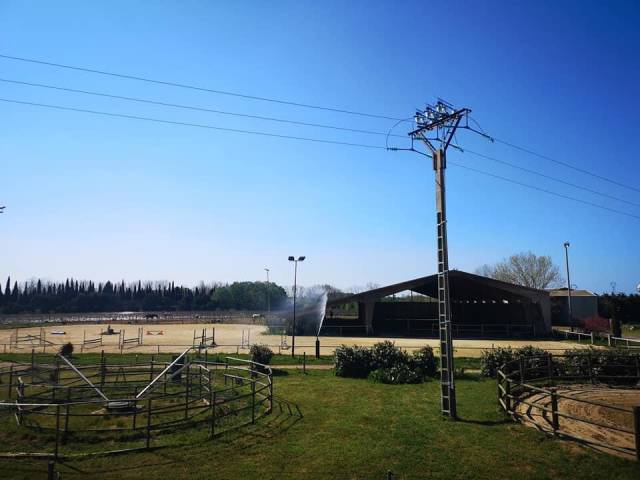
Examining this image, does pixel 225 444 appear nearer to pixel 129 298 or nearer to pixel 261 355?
pixel 261 355

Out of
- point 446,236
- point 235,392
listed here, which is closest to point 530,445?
point 446,236

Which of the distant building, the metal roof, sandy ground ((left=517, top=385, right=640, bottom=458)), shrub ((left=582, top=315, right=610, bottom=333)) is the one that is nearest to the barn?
the metal roof

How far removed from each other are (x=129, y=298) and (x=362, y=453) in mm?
142547

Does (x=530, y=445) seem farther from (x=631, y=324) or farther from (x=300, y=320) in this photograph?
(x=631, y=324)

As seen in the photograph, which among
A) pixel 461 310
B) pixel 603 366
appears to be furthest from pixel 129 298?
pixel 603 366

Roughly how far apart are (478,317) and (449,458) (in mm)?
53086

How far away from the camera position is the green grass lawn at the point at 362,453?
32.6 ft

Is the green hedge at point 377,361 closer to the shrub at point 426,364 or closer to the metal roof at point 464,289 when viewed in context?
the shrub at point 426,364

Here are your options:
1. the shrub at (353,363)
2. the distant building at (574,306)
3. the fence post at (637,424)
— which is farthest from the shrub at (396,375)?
the distant building at (574,306)

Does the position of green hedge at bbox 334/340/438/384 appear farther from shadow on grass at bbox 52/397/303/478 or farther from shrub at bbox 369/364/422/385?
shadow on grass at bbox 52/397/303/478

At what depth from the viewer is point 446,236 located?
635 inches

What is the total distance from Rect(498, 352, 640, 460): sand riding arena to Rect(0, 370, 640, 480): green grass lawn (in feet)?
2.25

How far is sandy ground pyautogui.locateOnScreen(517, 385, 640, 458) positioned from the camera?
39.4 ft

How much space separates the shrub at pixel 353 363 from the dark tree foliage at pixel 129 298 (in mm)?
112417
